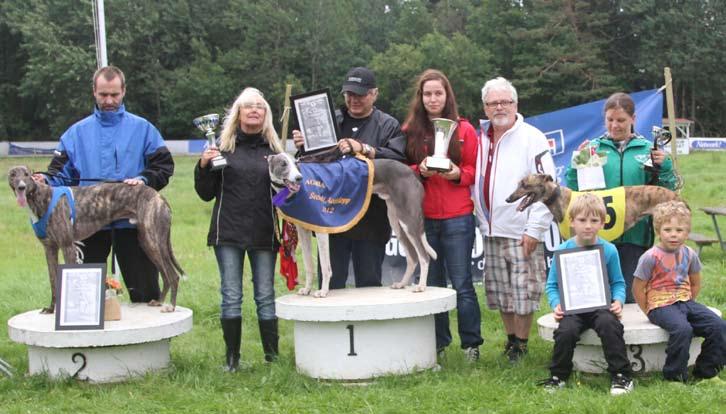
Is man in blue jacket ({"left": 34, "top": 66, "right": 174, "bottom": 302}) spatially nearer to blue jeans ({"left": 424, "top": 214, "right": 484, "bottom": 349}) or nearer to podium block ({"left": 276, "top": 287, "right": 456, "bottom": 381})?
podium block ({"left": 276, "top": 287, "right": 456, "bottom": 381})

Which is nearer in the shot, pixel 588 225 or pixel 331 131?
pixel 588 225

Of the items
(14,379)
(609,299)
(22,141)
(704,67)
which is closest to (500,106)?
(609,299)

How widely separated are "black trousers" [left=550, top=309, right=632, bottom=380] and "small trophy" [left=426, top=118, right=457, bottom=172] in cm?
127

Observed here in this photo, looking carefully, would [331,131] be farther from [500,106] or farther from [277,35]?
[277,35]

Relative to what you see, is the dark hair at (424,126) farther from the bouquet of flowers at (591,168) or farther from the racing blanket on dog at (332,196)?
the bouquet of flowers at (591,168)

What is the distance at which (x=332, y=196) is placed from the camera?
5516mm

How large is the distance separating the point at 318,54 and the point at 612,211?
168 feet

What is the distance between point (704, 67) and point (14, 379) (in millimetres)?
52325

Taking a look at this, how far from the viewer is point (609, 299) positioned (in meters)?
5.12

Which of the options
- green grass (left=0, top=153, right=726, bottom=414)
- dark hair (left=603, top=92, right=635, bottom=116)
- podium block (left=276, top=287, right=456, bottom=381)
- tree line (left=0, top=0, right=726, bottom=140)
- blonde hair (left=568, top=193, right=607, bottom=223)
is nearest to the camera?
green grass (left=0, top=153, right=726, bottom=414)

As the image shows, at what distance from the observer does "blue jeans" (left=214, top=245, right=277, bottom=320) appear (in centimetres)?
562

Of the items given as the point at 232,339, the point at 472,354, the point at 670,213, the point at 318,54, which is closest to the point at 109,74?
the point at 232,339

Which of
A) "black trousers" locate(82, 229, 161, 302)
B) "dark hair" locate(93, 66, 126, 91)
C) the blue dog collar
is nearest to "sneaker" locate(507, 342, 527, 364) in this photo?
"black trousers" locate(82, 229, 161, 302)

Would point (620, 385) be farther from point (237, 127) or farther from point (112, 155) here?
point (112, 155)
